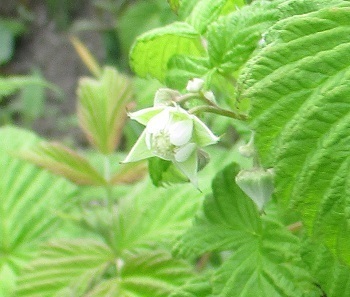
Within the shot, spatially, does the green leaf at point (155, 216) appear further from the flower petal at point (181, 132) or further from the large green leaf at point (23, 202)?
the flower petal at point (181, 132)

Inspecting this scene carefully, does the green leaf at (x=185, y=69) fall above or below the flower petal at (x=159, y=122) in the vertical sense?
below

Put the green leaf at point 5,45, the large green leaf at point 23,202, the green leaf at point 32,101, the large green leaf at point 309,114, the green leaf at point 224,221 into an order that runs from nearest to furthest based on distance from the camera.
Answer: the large green leaf at point 309,114 < the green leaf at point 224,221 < the large green leaf at point 23,202 < the green leaf at point 32,101 < the green leaf at point 5,45

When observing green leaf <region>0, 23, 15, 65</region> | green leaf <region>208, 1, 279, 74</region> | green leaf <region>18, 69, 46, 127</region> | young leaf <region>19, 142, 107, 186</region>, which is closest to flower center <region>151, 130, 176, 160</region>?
green leaf <region>208, 1, 279, 74</region>

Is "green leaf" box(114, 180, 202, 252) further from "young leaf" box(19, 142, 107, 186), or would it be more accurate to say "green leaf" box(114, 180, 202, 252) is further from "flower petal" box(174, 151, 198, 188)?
"flower petal" box(174, 151, 198, 188)

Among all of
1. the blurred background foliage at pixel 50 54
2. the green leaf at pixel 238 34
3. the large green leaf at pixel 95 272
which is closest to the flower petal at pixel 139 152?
the green leaf at pixel 238 34

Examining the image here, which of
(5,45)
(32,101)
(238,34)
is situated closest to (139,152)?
(238,34)

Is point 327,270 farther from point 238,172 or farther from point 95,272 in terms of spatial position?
point 95,272
